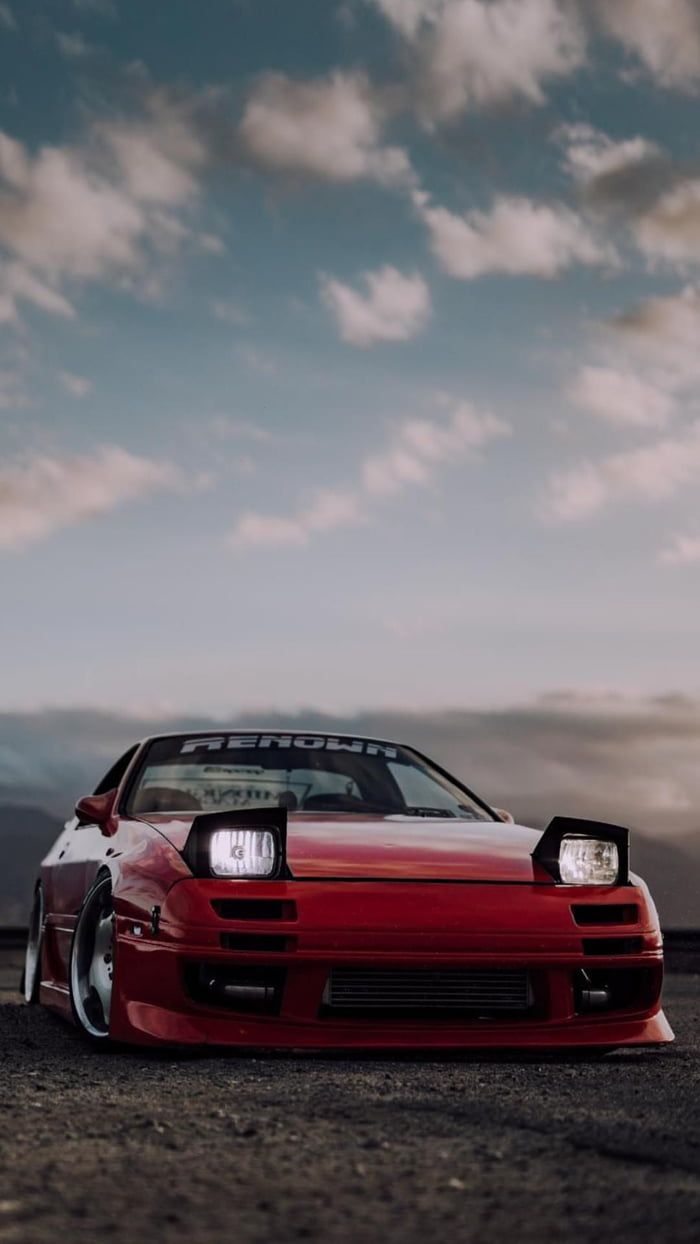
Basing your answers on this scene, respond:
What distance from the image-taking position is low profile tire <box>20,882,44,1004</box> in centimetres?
712

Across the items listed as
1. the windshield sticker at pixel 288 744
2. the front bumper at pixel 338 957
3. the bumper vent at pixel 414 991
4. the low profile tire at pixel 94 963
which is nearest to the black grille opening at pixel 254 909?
the front bumper at pixel 338 957

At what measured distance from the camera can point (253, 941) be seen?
494cm

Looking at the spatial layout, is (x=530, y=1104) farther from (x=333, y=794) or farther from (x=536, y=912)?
(x=333, y=794)

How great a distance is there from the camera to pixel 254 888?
5.00 metres

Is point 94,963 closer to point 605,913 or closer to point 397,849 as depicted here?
point 397,849

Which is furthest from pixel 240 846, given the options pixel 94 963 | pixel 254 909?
pixel 94 963

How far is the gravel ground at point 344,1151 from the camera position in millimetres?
2615

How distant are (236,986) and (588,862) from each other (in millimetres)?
1266

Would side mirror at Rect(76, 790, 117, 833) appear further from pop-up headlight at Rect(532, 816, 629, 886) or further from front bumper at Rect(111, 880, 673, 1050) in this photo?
pop-up headlight at Rect(532, 816, 629, 886)

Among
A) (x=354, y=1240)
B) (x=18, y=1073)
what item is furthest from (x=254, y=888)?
(x=354, y=1240)

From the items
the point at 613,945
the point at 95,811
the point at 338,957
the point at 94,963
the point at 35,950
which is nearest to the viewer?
the point at 338,957

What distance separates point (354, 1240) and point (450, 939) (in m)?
2.49

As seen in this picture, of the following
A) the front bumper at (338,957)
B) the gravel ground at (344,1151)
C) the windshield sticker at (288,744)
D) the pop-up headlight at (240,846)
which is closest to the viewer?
the gravel ground at (344,1151)

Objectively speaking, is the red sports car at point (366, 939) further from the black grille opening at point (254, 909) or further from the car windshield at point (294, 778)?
the car windshield at point (294, 778)
